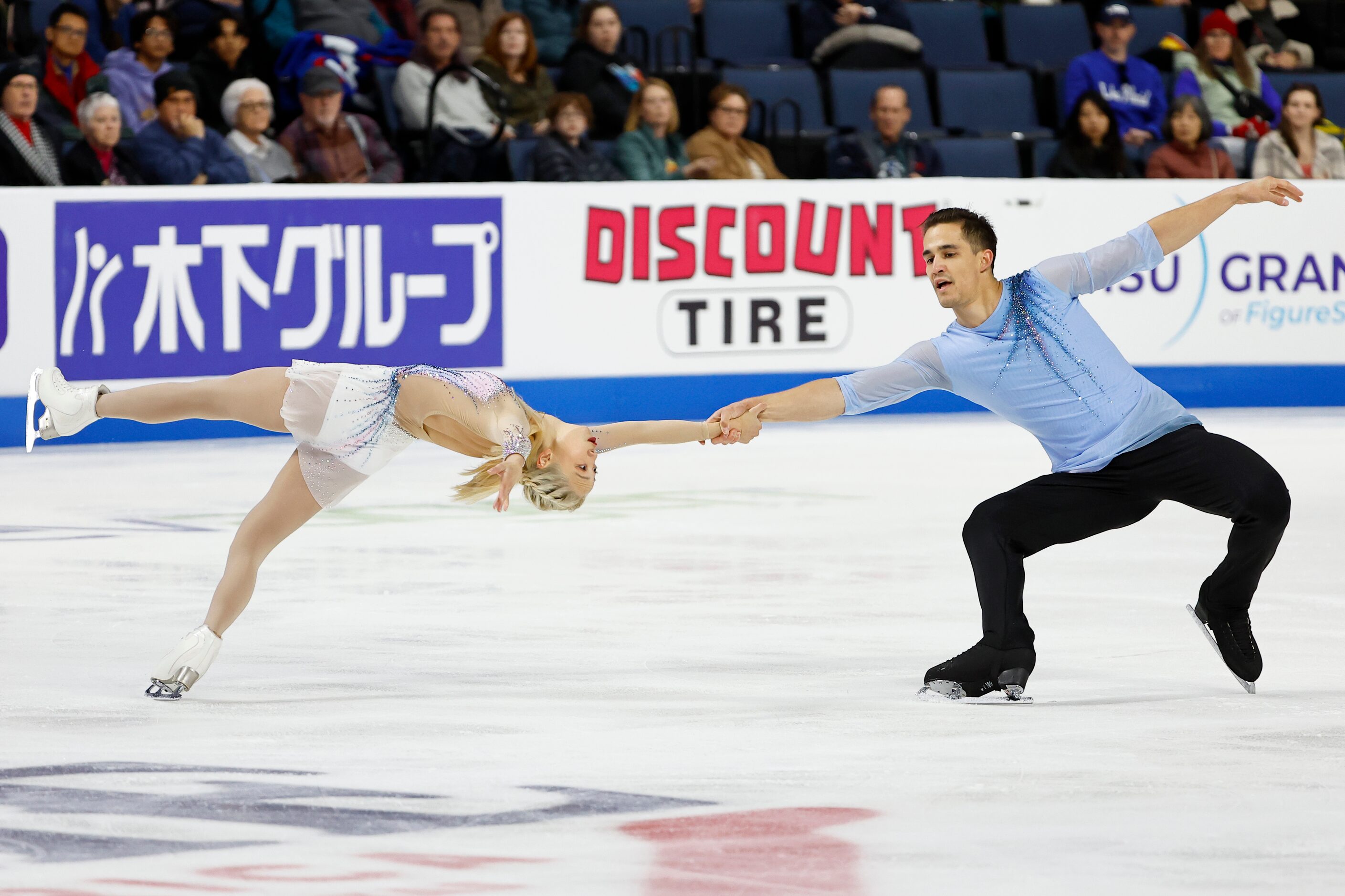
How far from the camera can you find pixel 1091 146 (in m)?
12.8

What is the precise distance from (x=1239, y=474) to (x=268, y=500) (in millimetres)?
2294

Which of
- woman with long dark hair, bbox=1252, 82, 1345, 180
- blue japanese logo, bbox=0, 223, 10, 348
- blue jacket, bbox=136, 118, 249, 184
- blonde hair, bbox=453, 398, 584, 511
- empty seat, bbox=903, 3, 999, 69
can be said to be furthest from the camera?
empty seat, bbox=903, 3, 999, 69

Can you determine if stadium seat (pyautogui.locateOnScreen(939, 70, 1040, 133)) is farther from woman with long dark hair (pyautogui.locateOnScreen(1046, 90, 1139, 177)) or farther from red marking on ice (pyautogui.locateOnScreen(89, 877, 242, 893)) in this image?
red marking on ice (pyautogui.locateOnScreen(89, 877, 242, 893))

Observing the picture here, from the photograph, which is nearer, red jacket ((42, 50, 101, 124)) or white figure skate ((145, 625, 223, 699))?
white figure skate ((145, 625, 223, 699))

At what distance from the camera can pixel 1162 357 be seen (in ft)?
39.4

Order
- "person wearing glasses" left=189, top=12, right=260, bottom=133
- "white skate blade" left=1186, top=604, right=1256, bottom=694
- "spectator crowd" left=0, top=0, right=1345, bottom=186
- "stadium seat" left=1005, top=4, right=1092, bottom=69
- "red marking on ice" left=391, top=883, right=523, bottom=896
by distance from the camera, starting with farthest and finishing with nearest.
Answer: "stadium seat" left=1005, top=4, right=1092, bottom=69 → "person wearing glasses" left=189, top=12, right=260, bottom=133 → "spectator crowd" left=0, top=0, right=1345, bottom=186 → "white skate blade" left=1186, top=604, right=1256, bottom=694 → "red marking on ice" left=391, top=883, right=523, bottom=896

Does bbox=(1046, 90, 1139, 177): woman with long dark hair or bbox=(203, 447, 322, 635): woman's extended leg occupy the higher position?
bbox=(1046, 90, 1139, 177): woman with long dark hair

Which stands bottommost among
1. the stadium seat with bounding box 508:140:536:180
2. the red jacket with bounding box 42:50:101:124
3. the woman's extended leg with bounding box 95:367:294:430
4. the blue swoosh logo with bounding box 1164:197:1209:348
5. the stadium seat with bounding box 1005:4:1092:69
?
the blue swoosh logo with bounding box 1164:197:1209:348

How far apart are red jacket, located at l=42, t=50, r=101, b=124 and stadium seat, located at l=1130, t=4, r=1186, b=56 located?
290 inches

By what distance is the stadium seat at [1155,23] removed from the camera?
576 inches

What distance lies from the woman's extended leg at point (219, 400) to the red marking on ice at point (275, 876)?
175cm

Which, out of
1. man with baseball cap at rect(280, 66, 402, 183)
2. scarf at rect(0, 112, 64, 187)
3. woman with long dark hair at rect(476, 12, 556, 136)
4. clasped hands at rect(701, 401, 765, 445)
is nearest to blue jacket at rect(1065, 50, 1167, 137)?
woman with long dark hair at rect(476, 12, 556, 136)

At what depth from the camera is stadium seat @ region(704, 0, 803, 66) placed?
13531 millimetres

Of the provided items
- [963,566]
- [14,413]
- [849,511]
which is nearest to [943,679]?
[963,566]
